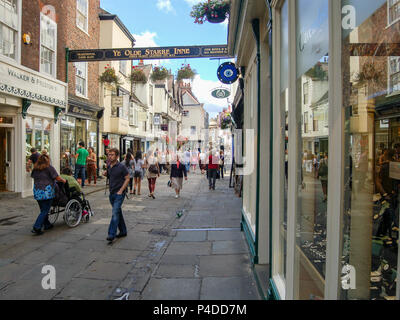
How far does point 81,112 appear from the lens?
16344 millimetres

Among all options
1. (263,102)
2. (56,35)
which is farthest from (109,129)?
(263,102)

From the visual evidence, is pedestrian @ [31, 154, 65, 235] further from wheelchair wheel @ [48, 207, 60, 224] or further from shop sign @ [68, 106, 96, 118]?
shop sign @ [68, 106, 96, 118]

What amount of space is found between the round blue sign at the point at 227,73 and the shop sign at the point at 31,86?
7.43 m

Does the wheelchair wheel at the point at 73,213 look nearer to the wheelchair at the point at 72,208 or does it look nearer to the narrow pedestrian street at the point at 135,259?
the wheelchair at the point at 72,208

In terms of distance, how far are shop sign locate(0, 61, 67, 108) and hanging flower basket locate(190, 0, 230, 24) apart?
7.05m

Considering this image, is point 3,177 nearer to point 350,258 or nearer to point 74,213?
point 74,213

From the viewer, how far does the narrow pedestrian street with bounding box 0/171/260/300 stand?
12.1 ft

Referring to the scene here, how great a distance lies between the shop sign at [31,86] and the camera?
33.4 feet

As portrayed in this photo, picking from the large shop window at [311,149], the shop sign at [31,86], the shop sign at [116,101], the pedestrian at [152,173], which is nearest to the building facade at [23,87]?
the shop sign at [31,86]

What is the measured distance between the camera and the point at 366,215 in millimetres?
1426

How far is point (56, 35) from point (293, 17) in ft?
46.3

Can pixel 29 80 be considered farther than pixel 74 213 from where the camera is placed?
Yes

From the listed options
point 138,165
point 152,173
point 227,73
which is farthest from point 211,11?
point 138,165

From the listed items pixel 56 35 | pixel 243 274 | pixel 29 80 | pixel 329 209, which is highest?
pixel 56 35
